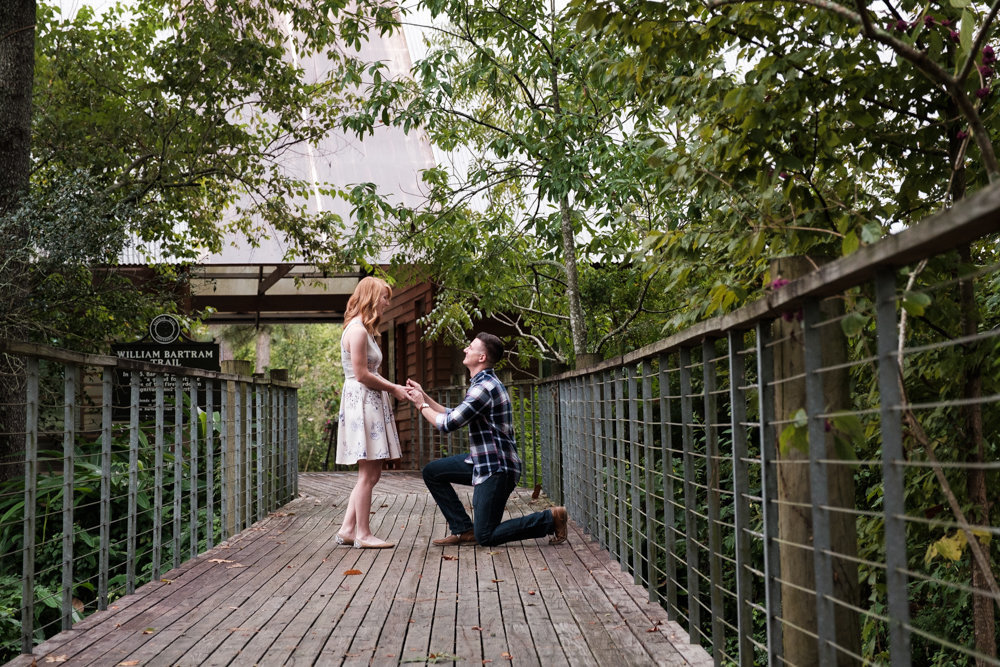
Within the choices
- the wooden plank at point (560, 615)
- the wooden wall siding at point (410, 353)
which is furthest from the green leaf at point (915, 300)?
the wooden wall siding at point (410, 353)

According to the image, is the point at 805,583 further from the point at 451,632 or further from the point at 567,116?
the point at 567,116

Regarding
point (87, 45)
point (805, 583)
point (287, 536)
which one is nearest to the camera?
point (805, 583)

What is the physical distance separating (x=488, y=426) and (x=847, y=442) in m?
4.35

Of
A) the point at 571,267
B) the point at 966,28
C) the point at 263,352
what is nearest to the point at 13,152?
the point at 571,267

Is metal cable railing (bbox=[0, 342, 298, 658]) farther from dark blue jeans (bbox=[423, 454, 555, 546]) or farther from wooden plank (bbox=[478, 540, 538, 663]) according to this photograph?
wooden plank (bbox=[478, 540, 538, 663])

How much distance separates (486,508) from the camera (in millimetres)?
6586

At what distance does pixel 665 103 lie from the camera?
4.91m

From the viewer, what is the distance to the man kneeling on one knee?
6.54 metres

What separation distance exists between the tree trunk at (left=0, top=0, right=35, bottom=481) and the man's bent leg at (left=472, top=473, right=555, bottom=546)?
5.59m

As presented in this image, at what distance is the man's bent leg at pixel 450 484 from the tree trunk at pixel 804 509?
408cm

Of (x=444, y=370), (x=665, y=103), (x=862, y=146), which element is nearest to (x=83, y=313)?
(x=444, y=370)

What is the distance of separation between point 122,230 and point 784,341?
33.1ft

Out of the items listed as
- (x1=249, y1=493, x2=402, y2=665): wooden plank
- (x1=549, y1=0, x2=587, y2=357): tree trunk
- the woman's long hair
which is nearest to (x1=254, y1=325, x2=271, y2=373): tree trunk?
(x1=549, y1=0, x2=587, y2=357): tree trunk

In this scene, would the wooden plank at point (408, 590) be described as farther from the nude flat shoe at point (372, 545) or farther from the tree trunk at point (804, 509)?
the tree trunk at point (804, 509)
